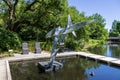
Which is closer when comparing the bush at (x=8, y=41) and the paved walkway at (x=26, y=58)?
the paved walkway at (x=26, y=58)

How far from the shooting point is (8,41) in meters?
18.4

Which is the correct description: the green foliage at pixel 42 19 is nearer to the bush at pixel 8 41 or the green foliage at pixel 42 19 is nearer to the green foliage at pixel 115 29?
the bush at pixel 8 41

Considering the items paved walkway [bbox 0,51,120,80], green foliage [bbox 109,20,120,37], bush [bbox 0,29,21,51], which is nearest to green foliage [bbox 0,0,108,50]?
bush [bbox 0,29,21,51]

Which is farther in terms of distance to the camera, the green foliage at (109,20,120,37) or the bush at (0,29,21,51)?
the green foliage at (109,20,120,37)

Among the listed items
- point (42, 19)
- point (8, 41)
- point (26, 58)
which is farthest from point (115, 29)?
point (26, 58)

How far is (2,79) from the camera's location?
28.6 ft

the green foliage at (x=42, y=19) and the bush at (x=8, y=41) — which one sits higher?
the green foliage at (x=42, y=19)

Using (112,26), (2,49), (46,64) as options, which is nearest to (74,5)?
(2,49)

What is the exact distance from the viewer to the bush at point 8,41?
17.9 metres

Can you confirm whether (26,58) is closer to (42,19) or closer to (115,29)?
(42,19)

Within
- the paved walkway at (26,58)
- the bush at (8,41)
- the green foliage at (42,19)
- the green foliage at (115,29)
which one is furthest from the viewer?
the green foliage at (115,29)

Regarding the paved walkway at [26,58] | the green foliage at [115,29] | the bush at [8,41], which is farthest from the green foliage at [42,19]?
the green foliage at [115,29]

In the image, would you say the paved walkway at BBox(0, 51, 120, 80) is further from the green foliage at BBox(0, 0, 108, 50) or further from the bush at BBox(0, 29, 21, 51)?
the green foliage at BBox(0, 0, 108, 50)

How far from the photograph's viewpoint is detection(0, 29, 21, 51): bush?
706 inches
